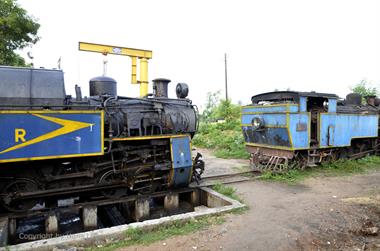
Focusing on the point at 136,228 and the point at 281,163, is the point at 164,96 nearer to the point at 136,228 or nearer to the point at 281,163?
the point at 136,228

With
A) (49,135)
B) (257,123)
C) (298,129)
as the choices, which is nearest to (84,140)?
(49,135)

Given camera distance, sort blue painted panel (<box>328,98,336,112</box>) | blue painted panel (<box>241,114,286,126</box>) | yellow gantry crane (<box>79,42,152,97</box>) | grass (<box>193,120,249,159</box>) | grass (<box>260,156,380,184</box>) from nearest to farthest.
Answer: grass (<box>260,156,380,184</box>), blue painted panel (<box>241,114,286,126</box>), blue painted panel (<box>328,98,336,112</box>), yellow gantry crane (<box>79,42,152,97</box>), grass (<box>193,120,249,159</box>)

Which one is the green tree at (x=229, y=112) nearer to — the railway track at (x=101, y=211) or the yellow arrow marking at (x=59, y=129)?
the railway track at (x=101, y=211)

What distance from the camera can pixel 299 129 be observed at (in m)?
8.08

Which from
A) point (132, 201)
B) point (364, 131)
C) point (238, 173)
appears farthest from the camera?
point (364, 131)

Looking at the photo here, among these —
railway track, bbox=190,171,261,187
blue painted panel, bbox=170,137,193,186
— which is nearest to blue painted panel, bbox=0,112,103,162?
blue painted panel, bbox=170,137,193,186

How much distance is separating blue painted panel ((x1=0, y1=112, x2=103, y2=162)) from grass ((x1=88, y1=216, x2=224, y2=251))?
1827mm

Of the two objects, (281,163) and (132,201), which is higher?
(281,163)

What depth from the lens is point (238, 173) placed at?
27.7 feet

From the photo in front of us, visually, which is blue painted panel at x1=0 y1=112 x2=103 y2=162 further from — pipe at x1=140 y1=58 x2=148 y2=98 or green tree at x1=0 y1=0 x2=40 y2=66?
green tree at x1=0 y1=0 x2=40 y2=66

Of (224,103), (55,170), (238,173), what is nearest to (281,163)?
(238,173)

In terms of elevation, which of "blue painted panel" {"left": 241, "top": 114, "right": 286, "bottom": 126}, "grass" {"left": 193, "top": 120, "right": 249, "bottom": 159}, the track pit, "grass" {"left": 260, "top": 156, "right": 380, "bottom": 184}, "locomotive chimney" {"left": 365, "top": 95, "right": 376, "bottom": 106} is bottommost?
the track pit

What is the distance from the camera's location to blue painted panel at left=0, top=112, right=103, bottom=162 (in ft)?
14.3

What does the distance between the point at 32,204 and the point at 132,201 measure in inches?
78.6
